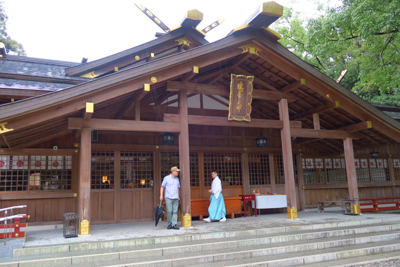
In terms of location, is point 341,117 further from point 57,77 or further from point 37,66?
point 37,66

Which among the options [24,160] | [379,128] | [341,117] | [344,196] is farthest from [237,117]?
[344,196]

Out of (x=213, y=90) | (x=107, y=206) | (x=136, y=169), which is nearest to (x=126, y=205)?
(x=107, y=206)

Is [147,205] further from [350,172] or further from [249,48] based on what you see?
[350,172]

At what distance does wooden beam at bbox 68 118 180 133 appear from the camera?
7.32m

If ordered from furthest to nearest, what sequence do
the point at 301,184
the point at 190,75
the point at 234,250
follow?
1. the point at 301,184
2. the point at 190,75
3. the point at 234,250

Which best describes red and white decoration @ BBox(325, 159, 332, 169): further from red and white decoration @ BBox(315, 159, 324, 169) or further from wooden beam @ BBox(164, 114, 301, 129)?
wooden beam @ BBox(164, 114, 301, 129)

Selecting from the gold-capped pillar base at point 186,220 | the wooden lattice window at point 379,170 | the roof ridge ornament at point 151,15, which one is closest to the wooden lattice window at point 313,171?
the wooden lattice window at point 379,170

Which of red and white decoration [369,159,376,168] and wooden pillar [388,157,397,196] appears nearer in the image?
red and white decoration [369,159,376,168]

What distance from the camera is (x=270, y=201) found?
34.3 ft

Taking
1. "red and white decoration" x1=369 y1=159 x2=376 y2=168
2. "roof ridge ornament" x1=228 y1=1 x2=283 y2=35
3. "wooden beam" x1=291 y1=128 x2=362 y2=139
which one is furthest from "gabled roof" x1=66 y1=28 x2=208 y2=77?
"red and white decoration" x1=369 y1=159 x2=376 y2=168

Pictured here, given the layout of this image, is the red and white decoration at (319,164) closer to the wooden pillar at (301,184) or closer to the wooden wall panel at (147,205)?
the wooden pillar at (301,184)

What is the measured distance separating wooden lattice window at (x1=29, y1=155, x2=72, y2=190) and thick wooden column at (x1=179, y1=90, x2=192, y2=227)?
Answer: 3772 millimetres

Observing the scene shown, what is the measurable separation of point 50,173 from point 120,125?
330 cm

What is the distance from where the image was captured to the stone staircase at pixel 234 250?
5.41 meters
